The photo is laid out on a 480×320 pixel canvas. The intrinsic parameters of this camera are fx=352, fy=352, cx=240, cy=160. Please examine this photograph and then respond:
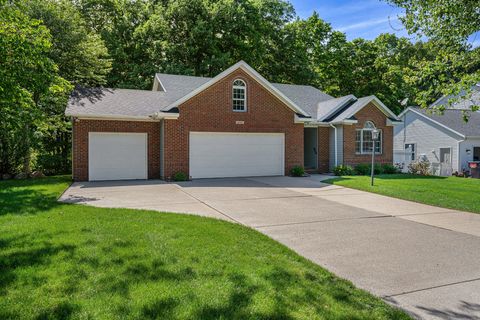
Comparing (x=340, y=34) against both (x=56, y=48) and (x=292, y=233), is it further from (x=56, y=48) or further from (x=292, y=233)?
(x=292, y=233)

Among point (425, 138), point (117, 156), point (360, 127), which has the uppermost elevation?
point (360, 127)

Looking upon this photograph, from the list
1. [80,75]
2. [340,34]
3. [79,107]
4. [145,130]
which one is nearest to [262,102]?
[145,130]

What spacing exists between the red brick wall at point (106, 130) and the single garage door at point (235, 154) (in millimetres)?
1803

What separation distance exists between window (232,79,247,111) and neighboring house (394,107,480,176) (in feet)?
44.5

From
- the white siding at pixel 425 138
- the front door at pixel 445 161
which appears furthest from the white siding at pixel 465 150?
the front door at pixel 445 161

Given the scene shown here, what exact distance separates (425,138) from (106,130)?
75.7 feet

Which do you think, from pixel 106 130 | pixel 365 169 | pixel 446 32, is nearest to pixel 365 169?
pixel 365 169

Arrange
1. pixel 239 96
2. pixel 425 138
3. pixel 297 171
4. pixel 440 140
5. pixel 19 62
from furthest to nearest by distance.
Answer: pixel 425 138, pixel 440 140, pixel 297 171, pixel 239 96, pixel 19 62

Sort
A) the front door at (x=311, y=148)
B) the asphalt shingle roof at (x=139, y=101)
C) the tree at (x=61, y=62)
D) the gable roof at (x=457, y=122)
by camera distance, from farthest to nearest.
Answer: the gable roof at (x=457, y=122) → the front door at (x=311, y=148) → the tree at (x=61, y=62) → the asphalt shingle roof at (x=139, y=101)

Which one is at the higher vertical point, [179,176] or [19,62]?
[19,62]

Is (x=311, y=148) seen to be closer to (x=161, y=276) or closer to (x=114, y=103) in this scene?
(x=114, y=103)

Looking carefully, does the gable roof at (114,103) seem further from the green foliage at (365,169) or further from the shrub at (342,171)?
the green foliage at (365,169)

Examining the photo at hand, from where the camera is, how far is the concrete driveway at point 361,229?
427 centimetres

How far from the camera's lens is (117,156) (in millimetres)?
15906
